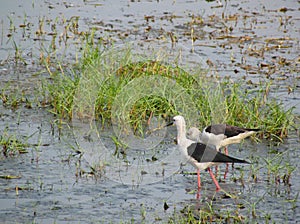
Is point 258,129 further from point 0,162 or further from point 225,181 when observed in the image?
point 0,162

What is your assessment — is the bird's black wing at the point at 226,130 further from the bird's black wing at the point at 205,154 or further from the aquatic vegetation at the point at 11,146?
the aquatic vegetation at the point at 11,146

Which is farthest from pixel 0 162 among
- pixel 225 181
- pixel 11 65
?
pixel 11 65

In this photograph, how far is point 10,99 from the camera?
411 inches

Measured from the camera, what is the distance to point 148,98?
9.73m

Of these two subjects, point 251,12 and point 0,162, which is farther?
point 251,12

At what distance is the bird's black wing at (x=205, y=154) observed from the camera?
7535 millimetres

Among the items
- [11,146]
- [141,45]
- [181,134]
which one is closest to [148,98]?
[181,134]

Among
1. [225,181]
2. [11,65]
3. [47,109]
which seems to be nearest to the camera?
[225,181]

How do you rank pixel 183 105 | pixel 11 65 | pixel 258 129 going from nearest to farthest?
pixel 258 129
pixel 183 105
pixel 11 65

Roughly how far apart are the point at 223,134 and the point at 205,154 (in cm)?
85

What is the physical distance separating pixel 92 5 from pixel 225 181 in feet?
31.1

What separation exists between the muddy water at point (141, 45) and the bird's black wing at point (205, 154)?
1.16 feet

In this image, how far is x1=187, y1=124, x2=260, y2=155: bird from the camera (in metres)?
8.46

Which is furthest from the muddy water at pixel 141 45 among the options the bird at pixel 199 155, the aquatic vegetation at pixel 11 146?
the bird at pixel 199 155
